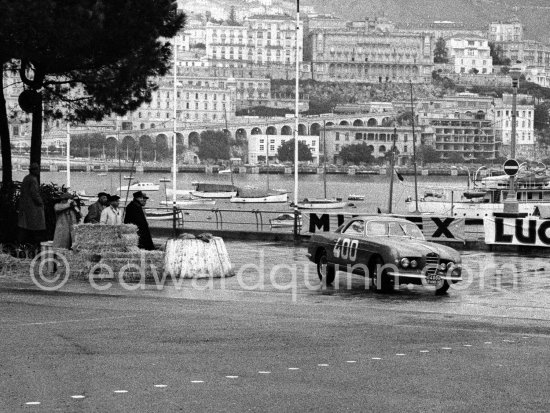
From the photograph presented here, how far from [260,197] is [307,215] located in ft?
379

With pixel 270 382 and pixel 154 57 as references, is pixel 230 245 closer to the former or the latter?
pixel 154 57

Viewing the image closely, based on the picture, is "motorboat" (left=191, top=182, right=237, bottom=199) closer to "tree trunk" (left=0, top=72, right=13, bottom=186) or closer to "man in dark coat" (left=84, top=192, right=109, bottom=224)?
"tree trunk" (left=0, top=72, right=13, bottom=186)

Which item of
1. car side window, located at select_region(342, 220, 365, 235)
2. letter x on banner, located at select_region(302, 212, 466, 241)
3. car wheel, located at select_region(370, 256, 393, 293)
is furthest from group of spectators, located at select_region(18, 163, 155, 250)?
letter x on banner, located at select_region(302, 212, 466, 241)

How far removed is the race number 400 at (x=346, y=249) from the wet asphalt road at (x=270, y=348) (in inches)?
25.1

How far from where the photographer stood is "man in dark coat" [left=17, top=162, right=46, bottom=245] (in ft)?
75.5

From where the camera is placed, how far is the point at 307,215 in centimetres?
3525

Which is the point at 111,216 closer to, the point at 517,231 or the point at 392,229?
the point at 392,229

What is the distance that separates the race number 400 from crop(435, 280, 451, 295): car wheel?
1502 millimetres

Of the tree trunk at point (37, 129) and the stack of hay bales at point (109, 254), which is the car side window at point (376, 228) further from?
the tree trunk at point (37, 129)

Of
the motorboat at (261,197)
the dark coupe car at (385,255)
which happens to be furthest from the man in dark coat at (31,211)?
the motorboat at (261,197)

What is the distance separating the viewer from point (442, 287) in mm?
21344

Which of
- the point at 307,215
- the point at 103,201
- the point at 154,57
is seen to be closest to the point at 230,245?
the point at 307,215

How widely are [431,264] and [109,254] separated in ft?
16.7

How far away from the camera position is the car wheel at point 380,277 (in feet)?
69.7
